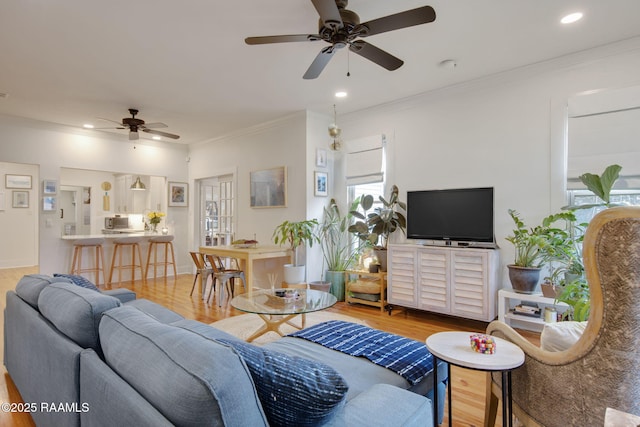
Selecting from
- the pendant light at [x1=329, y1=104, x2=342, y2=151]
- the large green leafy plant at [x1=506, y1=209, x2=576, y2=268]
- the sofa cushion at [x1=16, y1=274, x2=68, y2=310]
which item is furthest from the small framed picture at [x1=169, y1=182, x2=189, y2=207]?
the large green leafy plant at [x1=506, y1=209, x2=576, y2=268]

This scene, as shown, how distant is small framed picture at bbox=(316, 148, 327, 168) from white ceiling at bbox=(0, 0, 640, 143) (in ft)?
2.20

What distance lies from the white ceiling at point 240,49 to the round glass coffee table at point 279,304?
7.54 feet

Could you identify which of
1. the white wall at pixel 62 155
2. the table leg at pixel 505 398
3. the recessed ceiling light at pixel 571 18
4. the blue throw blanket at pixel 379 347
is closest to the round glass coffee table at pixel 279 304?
the blue throw blanket at pixel 379 347

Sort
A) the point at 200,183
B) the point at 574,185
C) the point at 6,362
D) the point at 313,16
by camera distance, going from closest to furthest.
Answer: the point at 6,362
the point at 313,16
the point at 574,185
the point at 200,183

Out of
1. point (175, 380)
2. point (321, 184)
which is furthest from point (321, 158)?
point (175, 380)

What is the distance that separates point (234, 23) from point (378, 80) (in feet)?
5.91

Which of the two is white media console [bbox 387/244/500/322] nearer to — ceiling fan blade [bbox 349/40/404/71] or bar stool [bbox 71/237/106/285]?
ceiling fan blade [bbox 349/40/404/71]

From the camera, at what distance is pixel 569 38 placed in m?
3.04

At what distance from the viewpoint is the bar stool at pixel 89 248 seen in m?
→ 5.73

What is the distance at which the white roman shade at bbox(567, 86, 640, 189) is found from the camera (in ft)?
9.90

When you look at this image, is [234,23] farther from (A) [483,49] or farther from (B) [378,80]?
(A) [483,49]

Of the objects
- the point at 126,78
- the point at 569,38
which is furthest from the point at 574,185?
the point at 126,78

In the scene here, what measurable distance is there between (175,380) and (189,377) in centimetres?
6

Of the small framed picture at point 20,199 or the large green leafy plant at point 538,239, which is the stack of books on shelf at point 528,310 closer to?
the large green leafy plant at point 538,239
